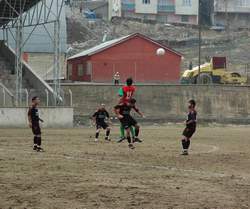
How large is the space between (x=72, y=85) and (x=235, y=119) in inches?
515

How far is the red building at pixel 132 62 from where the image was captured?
66.6 meters

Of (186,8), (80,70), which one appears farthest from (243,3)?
(80,70)

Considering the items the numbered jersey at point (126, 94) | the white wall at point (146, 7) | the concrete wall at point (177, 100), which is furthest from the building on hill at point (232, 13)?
the numbered jersey at point (126, 94)

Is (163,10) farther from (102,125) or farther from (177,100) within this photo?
(102,125)

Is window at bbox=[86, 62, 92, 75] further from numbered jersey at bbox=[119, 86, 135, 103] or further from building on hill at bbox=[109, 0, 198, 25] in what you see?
building on hill at bbox=[109, 0, 198, 25]

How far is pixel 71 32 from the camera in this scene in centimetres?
10512

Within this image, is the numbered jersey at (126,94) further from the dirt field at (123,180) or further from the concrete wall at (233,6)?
the concrete wall at (233,6)

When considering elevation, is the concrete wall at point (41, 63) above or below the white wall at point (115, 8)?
below

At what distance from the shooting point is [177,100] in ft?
184

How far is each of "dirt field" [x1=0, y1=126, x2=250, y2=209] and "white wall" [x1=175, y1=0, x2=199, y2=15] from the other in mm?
109467

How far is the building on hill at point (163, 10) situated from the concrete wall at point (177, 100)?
223 ft

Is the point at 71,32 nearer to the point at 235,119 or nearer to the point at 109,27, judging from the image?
the point at 109,27

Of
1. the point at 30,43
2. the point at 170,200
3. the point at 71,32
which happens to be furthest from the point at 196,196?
the point at 71,32

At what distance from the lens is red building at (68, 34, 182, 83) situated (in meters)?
66.6
